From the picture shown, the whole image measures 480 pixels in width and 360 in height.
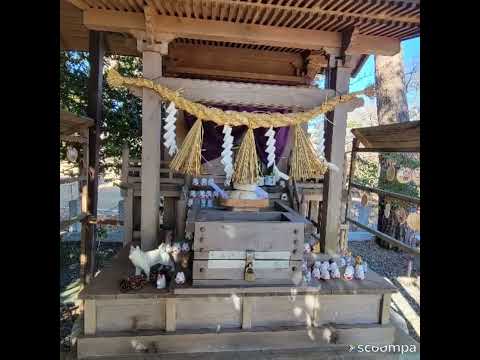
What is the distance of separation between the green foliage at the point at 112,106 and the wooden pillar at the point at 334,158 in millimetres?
4318

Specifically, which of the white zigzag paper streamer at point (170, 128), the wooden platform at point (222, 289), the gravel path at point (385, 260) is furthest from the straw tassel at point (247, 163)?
the gravel path at point (385, 260)

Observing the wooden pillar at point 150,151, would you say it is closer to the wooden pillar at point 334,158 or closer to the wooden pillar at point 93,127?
the wooden pillar at point 93,127

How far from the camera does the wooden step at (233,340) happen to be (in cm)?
253

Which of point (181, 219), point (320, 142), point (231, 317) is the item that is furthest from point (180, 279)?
point (320, 142)

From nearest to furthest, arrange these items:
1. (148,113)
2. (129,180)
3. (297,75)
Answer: (148,113) < (129,180) < (297,75)

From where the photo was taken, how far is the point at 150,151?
10.6 ft

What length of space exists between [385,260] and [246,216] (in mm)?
6035

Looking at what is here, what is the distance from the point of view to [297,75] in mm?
5727

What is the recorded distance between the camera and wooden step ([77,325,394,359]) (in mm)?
2525

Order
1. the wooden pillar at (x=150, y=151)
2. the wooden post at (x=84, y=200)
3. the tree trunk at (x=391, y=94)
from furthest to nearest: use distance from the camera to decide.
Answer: the tree trunk at (x=391, y=94) < the wooden post at (x=84, y=200) < the wooden pillar at (x=150, y=151)

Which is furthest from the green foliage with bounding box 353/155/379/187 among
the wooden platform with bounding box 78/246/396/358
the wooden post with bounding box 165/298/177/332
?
the wooden post with bounding box 165/298/177/332

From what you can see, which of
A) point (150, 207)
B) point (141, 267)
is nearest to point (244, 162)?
point (150, 207)
